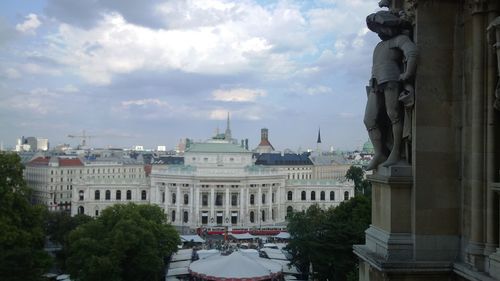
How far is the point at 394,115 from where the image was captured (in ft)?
26.1

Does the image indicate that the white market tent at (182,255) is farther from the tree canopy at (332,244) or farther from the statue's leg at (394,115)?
the statue's leg at (394,115)

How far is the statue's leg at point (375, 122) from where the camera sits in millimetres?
8258

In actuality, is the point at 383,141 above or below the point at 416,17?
below

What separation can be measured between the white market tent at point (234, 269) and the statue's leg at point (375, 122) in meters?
31.6

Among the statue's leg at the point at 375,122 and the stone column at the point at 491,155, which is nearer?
the stone column at the point at 491,155

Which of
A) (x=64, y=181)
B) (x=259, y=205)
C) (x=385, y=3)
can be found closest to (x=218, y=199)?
(x=259, y=205)

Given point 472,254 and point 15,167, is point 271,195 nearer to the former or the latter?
point 15,167

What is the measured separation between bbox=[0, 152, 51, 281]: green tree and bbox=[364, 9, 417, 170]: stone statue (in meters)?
27.2

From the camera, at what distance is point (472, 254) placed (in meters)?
7.05

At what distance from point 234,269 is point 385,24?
33674 millimetres

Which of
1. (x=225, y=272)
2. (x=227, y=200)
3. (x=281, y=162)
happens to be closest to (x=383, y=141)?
(x=225, y=272)

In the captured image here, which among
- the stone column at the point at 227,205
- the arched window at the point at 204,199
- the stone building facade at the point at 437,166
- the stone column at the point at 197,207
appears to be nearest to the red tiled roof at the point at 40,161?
the stone column at the point at 197,207

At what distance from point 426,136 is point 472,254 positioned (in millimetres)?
1657

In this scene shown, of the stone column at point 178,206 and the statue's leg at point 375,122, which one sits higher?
the statue's leg at point 375,122
